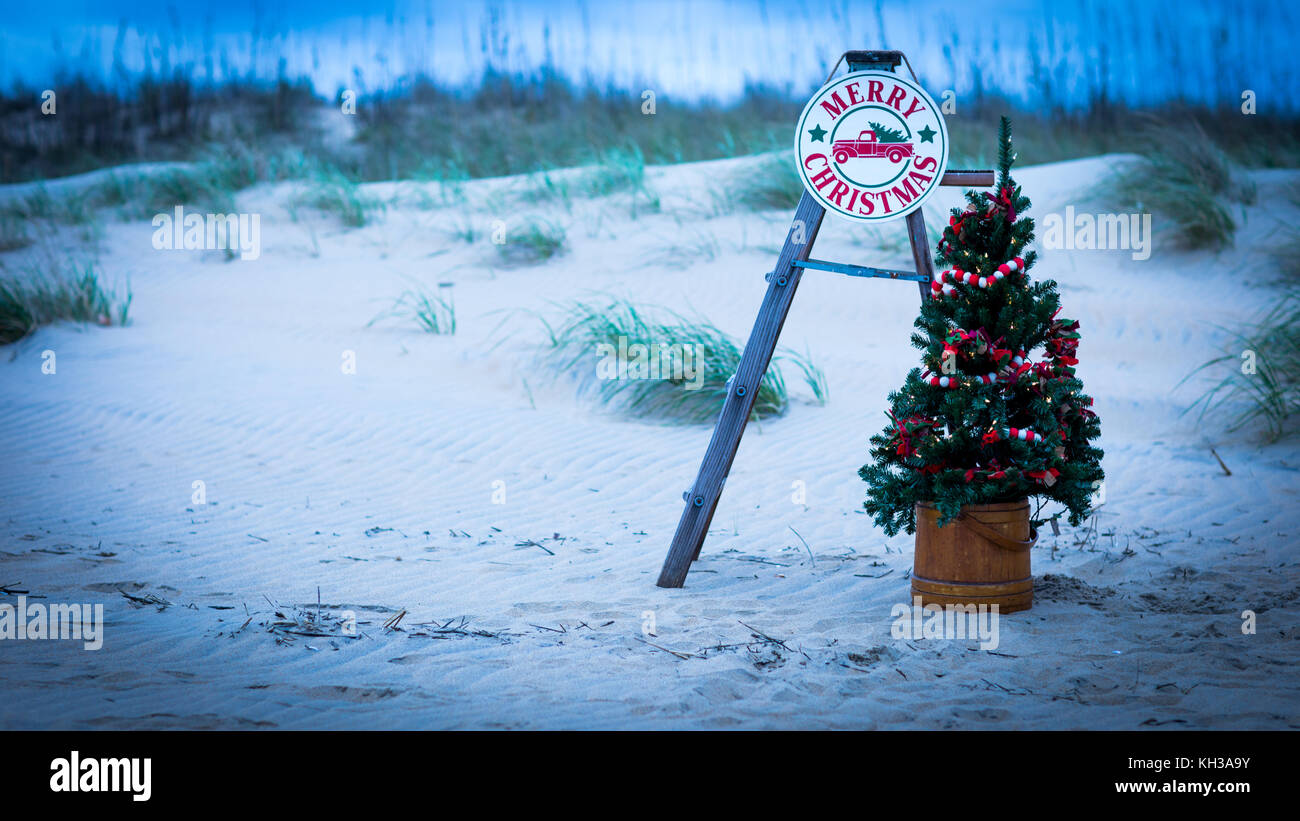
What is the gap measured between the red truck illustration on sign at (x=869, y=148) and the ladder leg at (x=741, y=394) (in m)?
0.24

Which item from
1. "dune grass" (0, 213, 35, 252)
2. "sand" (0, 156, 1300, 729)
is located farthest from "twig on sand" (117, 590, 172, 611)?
"dune grass" (0, 213, 35, 252)

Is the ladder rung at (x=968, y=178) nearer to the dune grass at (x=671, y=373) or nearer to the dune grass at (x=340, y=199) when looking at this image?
the dune grass at (x=671, y=373)

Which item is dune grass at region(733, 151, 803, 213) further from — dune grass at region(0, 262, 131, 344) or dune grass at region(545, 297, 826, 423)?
dune grass at region(0, 262, 131, 344)

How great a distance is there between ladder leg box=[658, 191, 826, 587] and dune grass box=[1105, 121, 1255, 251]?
736cm

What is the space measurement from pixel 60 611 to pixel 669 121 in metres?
13.1

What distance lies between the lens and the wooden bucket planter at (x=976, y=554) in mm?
4000

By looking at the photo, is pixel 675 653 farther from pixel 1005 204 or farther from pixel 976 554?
pixel 1005 204

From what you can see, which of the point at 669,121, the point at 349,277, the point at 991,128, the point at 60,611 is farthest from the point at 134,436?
the point at 991,128

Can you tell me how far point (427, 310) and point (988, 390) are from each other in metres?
7.09

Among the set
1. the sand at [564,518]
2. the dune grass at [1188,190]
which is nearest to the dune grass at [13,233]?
the sand at [564,518]

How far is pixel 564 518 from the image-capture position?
5980mm

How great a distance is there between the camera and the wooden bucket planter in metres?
4.00

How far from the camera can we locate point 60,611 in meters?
4.01

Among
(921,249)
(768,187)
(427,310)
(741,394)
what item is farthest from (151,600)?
(768,187)
